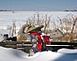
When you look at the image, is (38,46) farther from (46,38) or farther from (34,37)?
(46,38)

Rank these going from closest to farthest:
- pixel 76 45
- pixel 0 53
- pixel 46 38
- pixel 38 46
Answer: pixel 0 53 < pixel 38 46 < pixel 46 38 < pixel 76 45

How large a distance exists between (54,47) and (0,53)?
216 inches

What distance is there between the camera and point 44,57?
3.34m

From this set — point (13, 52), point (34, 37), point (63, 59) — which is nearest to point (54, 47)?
point (34, 37)

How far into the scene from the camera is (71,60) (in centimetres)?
319

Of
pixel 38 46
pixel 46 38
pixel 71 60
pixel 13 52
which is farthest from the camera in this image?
pixel 46 38

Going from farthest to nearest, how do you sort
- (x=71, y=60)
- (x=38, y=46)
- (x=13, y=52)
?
(x=38, y=46)
(x=13, y=52)
(x=71, y=60)

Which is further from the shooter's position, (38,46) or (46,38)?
(46,38)

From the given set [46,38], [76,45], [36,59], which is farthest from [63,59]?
[76,45]

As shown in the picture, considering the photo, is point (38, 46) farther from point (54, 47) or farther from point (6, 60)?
point (6, 60)

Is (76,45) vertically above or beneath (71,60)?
beneath

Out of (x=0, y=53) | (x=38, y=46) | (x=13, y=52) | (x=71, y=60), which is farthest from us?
(x=38, y=46)

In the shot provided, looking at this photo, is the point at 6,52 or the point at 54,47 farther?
the point at 54,47

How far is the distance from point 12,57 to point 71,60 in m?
0.87
